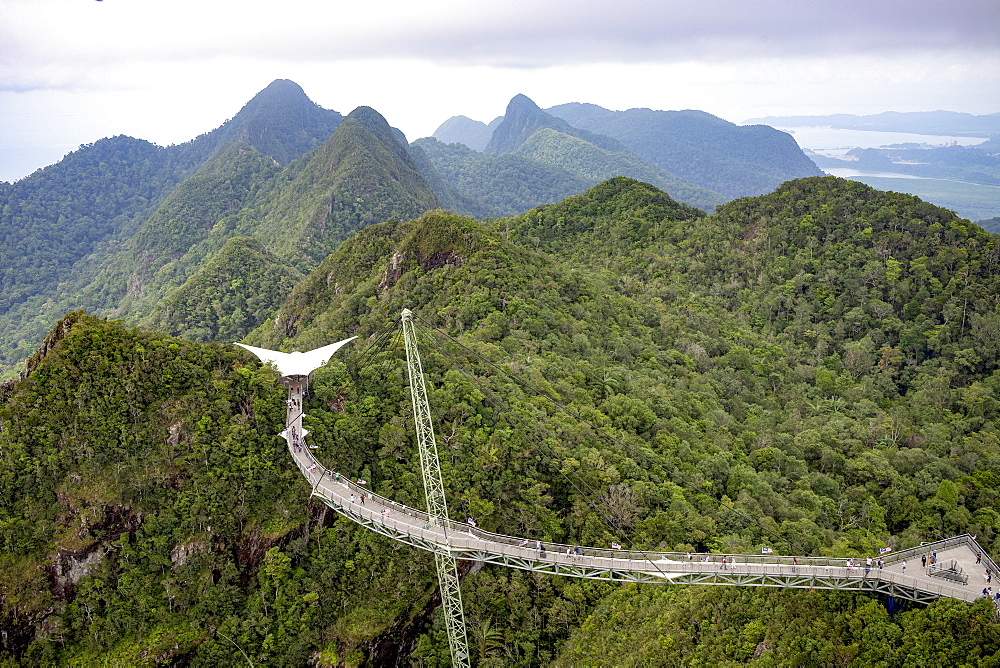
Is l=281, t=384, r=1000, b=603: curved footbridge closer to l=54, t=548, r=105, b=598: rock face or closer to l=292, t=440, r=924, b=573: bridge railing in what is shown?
l=292, t=440, r=924, b=573: bridge railing

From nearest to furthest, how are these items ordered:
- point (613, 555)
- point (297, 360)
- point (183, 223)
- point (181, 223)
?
point (613, 555) → point (297, 360) → point (181, 223) → point (183, 223)

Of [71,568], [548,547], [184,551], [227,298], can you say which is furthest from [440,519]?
[227,298]

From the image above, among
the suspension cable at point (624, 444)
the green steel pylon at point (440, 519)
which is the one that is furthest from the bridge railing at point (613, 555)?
the suspension cable at point (624, 444)

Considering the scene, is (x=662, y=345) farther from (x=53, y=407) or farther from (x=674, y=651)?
(x=53, y=407)

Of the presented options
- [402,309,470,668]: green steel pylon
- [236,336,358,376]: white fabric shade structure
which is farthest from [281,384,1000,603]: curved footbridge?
[236,336,358,376]: white fabric shade structure

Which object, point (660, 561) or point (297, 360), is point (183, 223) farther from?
point (660, 561)

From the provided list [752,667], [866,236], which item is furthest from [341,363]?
[866,236]
